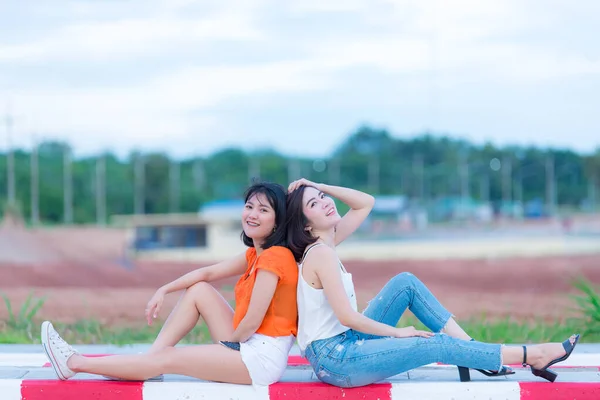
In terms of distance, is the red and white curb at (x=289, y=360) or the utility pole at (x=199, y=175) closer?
the red and white curb at (x=289, y=360)

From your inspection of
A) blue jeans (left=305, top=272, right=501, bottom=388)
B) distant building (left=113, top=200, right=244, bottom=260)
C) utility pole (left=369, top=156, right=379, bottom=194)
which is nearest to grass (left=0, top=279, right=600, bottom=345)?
blue jeans (left=305, top=272, right=501, bottom=388)

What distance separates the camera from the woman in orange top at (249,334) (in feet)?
→ 11.1

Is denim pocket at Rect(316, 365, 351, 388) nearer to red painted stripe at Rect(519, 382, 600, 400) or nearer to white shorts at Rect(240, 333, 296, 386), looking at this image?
white shorts at Rect(240, 333, 296, 386)

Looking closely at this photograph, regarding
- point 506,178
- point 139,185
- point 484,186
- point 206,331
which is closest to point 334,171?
point 484,186

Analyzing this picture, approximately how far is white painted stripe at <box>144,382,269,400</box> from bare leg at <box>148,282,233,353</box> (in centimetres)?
25

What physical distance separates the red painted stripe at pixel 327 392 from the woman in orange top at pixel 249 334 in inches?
3.3

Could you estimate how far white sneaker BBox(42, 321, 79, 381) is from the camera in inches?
135

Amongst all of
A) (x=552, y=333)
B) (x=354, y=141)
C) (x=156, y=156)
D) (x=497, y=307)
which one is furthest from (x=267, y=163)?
(x=552, y=333)

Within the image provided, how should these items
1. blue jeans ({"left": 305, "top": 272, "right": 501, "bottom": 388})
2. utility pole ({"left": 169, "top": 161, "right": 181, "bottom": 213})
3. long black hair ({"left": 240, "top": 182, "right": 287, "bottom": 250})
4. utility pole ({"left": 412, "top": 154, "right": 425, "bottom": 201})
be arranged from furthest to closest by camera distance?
utility pole ({"left": 412, "top": 154, "right": 425, "bottom": 201})
utility pole ({"left": 169, "top": 161, "right": 181, "bottom": 213})
long black hair ({"left": 240, "top": 182, "right": 287, "bottom": 250})
blue jeans ({"left": 305, "top": 272, "right": 501, "bottom": 388})

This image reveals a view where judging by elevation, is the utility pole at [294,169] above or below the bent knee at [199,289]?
above

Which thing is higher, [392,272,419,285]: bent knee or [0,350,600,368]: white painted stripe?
[392,272,419,285]: bent knee

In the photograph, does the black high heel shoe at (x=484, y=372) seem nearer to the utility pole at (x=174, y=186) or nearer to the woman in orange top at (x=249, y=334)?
the woman in orange top at (x=249, y=334)

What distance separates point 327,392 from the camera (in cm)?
338

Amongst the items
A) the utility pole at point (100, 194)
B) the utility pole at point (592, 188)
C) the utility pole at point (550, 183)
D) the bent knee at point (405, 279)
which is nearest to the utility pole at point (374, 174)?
the utility pole at point (550, 183)
